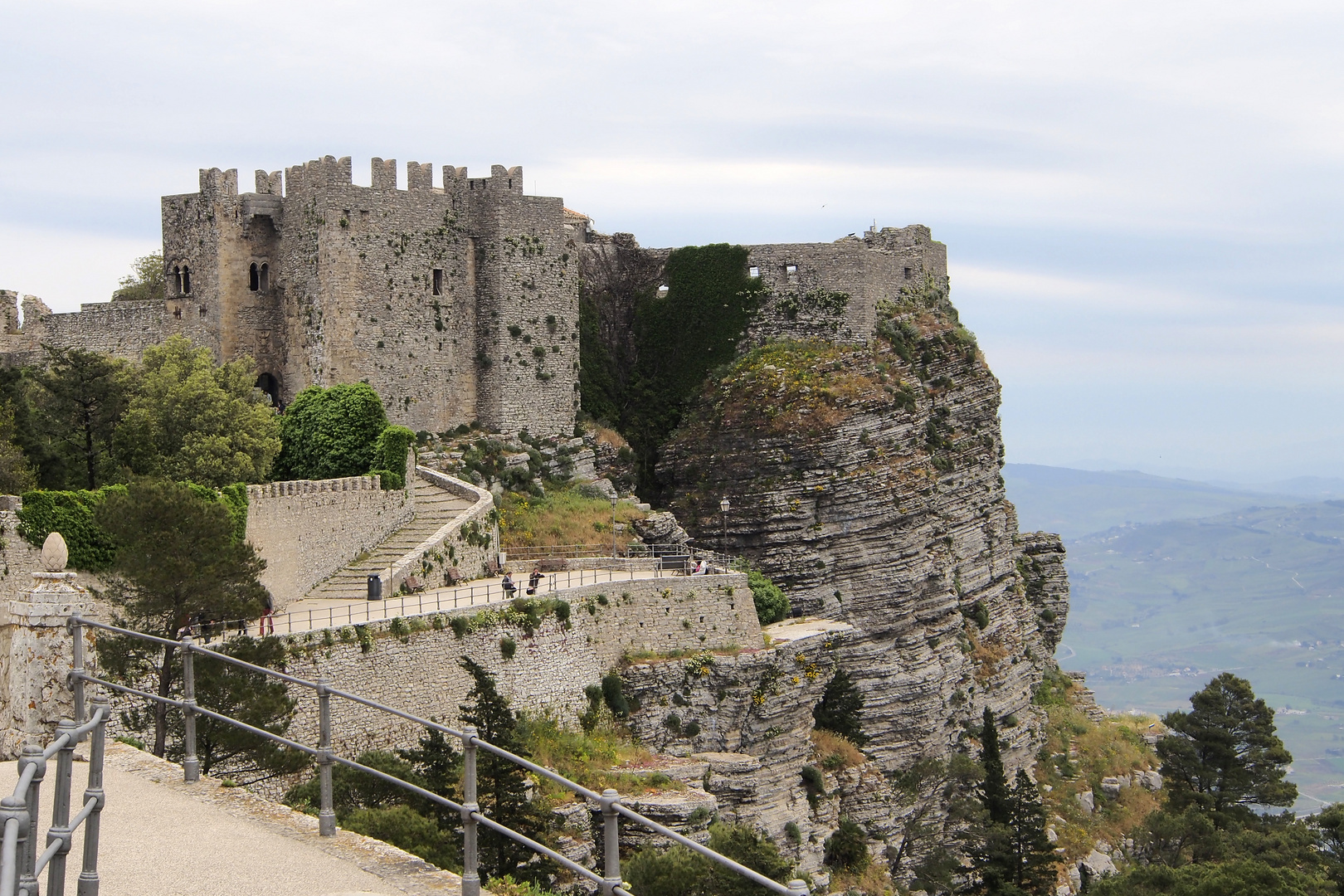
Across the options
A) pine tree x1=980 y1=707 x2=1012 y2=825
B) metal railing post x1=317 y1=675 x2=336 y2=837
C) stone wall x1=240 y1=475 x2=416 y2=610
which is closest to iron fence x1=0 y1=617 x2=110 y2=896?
metal railing post x1=317 y1=675 x2=336 y2=837

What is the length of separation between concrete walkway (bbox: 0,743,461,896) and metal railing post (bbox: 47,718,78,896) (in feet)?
6.41

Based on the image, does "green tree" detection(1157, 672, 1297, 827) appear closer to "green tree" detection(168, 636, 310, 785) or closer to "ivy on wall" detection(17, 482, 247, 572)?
"green tree" detection(168, 636, 310, 785)

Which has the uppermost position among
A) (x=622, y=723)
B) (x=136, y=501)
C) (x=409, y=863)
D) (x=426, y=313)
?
(x=426, y=313)

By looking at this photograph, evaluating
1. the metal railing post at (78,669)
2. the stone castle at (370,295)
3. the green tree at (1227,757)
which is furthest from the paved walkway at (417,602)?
the green tree at (1227,757)

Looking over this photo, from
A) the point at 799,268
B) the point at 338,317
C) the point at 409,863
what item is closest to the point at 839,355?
the point at 799,268

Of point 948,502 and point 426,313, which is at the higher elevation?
point 426,313

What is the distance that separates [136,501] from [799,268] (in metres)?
36.7

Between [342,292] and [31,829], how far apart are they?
1753 inches

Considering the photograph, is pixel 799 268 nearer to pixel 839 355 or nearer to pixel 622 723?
pixel 839 355

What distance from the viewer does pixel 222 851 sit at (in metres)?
11.8

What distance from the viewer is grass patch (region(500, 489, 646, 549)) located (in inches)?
1991

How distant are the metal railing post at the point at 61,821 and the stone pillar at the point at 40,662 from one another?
6.43 m

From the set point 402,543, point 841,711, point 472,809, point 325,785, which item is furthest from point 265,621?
point 841,711

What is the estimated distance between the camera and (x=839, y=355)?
197 ft
